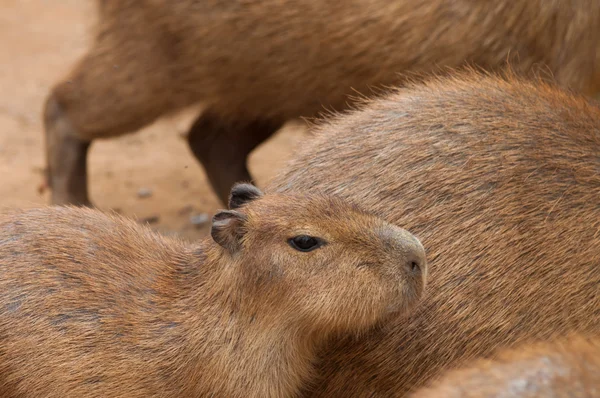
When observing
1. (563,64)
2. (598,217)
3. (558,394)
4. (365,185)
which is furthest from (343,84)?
(558,394)

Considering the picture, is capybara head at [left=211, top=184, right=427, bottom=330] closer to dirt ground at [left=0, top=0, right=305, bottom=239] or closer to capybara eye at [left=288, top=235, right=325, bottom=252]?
capybara eye at [left=288, top=235, right=325, bottom=252]

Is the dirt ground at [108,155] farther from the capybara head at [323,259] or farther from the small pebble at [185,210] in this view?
the capybara head at [323,259]

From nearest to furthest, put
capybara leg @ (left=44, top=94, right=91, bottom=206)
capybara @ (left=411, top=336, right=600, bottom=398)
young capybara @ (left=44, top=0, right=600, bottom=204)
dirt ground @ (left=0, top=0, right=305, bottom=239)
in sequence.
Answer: capybara @ (left=411, top=336, right=600, bottom=398) → young capybara @ (left=44, top=0, right=600, bottom=204) → capybara leg @ (left=44, top=94, right=91, bottom=206) → dirt ground @ (left=0, top=0, right=305, bottom=239)

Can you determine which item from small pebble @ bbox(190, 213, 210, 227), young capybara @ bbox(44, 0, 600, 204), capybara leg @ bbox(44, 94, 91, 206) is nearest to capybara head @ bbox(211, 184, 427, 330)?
young capybara @ bbox(44, 0, 600, 204)

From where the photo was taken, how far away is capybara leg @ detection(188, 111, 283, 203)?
5863 mm

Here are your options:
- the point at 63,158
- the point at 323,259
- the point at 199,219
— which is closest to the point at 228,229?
the point at 323,259

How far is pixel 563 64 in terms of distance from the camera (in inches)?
184

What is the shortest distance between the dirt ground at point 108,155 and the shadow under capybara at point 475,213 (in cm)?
209

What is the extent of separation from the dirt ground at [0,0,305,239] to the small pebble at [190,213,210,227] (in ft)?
0.08

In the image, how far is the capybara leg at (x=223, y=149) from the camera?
5.86 meters

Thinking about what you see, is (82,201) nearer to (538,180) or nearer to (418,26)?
(418,26)

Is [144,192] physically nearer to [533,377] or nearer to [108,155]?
[108,155]

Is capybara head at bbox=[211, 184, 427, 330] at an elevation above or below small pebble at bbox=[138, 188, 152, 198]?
above

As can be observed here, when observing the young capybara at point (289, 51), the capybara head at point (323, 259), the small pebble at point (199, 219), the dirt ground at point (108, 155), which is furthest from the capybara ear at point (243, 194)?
the small pebble at point (199, 219)
